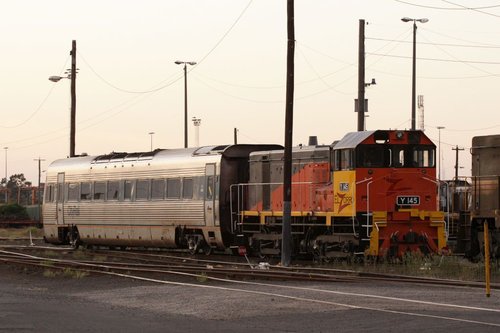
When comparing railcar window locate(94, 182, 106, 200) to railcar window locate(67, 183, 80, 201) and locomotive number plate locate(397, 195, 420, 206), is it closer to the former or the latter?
railcar window locate(67, 183, 80, 201)

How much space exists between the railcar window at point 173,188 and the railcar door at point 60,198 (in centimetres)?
765

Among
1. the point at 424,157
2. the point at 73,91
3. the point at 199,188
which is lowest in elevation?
the point at 199,188

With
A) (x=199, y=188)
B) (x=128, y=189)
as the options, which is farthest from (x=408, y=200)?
(x=128, y=189)

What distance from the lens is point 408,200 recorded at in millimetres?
26625

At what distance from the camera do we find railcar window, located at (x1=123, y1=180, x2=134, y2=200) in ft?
116

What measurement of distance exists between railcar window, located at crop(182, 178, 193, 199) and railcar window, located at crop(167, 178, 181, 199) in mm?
220

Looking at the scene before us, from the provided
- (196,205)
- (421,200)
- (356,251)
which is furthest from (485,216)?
(196,205)

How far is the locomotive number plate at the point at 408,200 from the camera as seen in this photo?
26.5 metres

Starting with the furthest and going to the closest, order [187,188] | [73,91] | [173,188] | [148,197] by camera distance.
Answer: [73,91] → [148,197] → [173,188] → [187,188]

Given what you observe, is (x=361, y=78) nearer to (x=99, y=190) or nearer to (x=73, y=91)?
(x=99, y=190)

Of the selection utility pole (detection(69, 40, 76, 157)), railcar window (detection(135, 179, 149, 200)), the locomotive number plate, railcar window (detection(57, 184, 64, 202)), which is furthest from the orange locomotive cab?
utility pole (detection(69, 40, 76, 157))

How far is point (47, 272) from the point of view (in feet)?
80.5

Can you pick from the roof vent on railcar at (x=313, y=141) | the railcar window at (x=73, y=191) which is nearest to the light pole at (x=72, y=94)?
the railcar window at (x=73, y=191)

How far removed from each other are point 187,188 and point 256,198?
120 inches
